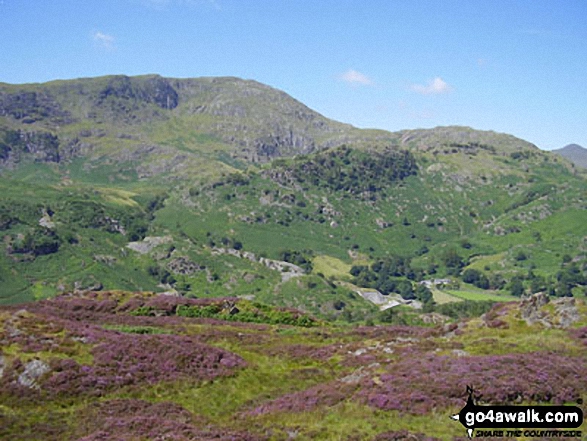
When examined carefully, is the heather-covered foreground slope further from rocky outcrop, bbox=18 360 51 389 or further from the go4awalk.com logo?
the go4awalk.com logo

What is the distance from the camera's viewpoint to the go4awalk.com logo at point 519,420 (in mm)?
27344

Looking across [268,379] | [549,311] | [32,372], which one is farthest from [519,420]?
[549,311]

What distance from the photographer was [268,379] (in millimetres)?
42812

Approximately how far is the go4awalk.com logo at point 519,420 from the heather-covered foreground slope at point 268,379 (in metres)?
1.15

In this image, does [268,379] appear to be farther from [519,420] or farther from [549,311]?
[549,311]

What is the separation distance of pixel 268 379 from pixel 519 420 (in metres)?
20.1

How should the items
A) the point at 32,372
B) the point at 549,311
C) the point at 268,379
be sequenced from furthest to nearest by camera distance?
the point at 549,311 < the point at 268,379 < the point at 32,372

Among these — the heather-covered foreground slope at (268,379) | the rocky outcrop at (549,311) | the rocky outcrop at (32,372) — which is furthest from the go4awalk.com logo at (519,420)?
the rocky outcrop at (32,372)

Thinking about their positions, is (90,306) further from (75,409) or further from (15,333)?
(75,409)

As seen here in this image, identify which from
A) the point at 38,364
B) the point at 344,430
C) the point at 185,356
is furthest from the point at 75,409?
the point at 344,430

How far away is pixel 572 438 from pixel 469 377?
28.4 feet

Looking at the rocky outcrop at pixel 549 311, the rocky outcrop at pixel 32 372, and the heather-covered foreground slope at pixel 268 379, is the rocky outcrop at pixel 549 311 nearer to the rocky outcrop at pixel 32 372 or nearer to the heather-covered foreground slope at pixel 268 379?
the heather-covered foreground slope at pixel 268 379

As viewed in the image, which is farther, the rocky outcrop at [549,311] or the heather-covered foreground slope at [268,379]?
the rocky outcrop at [549,311]

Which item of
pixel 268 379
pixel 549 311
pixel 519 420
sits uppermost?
pixel 549 311
